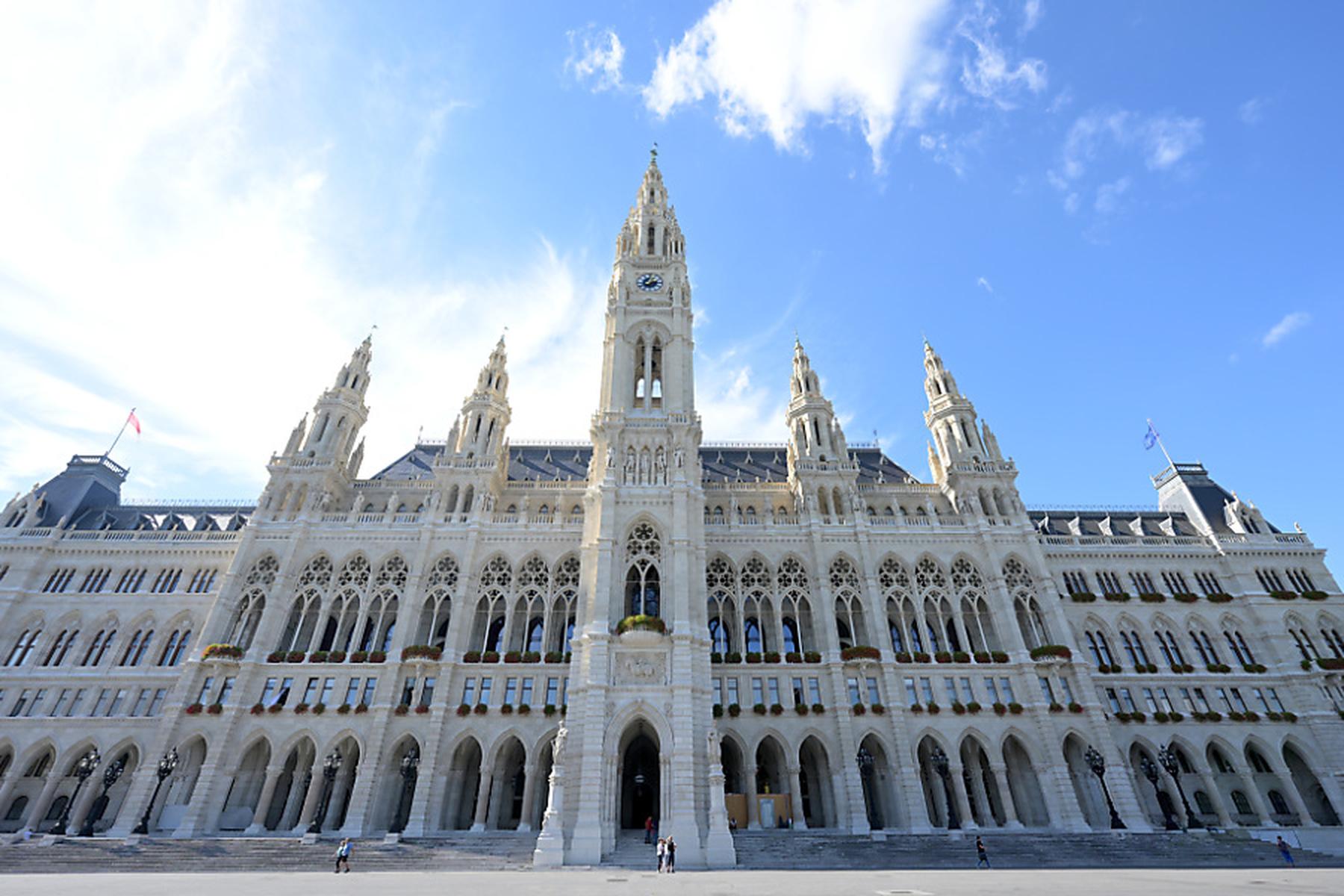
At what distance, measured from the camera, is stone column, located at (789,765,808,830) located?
3303 cm

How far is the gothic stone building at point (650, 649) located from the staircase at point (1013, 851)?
9.64ft

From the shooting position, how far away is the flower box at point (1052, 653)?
37281 millimetres

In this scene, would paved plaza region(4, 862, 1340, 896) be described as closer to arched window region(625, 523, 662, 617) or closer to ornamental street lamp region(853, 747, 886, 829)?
ornamental street lamp region(853, 747, 886, 829)

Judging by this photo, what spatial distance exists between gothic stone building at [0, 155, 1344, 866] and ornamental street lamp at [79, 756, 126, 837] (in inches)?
15.5

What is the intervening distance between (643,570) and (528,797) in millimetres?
13647

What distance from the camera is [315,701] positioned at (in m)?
35.5

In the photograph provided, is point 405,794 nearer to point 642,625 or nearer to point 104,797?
point 104,797

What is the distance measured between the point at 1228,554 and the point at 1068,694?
62.6 ft

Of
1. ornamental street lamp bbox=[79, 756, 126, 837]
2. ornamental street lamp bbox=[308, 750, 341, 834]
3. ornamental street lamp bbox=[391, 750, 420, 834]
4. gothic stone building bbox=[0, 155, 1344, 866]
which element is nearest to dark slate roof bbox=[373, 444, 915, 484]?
gothic stone building bbox=[0, 155, 1344, 866]

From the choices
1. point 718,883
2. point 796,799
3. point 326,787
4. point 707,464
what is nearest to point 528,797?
point 326,787

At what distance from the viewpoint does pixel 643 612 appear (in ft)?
119

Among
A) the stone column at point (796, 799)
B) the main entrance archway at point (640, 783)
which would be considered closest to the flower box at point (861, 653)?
the stone column at point (796, 799)

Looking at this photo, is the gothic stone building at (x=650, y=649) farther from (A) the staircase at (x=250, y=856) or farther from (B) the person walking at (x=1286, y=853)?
(B) the person walking at (x=1286, y=853)

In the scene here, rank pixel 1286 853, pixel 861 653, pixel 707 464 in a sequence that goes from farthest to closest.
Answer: pixel 707 464, pixel 861 653, pixel 1286 853
